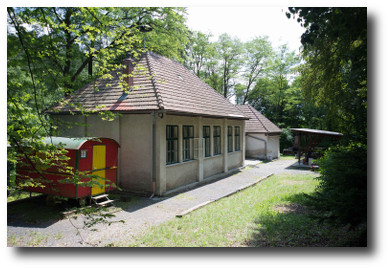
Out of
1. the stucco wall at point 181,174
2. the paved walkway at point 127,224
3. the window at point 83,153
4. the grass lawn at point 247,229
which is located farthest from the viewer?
the stucco wall at point 181,174

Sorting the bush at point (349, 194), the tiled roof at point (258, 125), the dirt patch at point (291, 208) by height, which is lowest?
the dirt patch at point (291, 208)

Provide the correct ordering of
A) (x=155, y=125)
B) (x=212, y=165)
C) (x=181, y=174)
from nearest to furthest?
(x=155, y=125) < (x=181, y=174) < (x=212, y=165)

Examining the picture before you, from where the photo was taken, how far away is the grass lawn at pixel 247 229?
4781 millimetres

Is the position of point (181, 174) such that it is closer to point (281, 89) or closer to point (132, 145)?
point (132, 145)

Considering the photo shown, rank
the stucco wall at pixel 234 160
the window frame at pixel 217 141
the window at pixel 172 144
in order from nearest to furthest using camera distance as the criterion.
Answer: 1. the window at pixel 172 144
2. the window frame at pixel 217 141
3. the stucco wall at pixel 234 160

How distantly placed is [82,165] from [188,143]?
15.3ft

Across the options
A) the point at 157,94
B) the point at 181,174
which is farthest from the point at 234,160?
the point at 157,94

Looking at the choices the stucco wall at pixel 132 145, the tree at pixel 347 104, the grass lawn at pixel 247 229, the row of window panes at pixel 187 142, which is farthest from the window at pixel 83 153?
the tree at pixel 347 104

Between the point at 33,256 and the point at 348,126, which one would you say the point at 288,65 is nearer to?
the point at 348,126

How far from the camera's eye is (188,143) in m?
10.7

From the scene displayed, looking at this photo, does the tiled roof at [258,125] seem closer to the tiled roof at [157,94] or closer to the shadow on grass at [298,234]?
the tiled roof at [157,94]

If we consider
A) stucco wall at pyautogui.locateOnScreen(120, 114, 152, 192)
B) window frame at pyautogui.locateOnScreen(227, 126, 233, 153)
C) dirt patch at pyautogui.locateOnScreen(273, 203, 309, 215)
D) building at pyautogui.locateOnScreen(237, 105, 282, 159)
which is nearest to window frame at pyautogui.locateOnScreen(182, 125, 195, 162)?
stucco wall at pyautogui.locateOnScreen(120, 114, 152, 192)

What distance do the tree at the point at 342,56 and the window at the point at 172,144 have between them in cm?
505

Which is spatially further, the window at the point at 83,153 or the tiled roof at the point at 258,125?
the tiled roof at the point at 258,125
